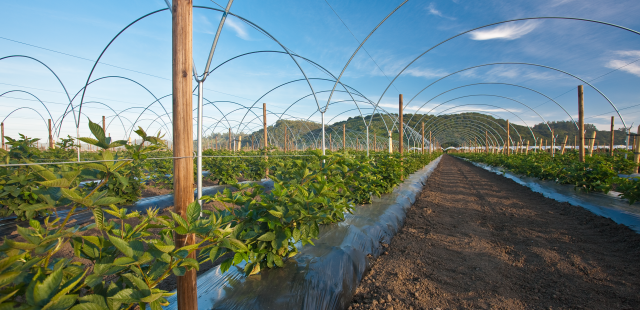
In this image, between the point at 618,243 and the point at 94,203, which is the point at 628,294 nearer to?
the point at 618,243

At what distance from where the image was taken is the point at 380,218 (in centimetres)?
438

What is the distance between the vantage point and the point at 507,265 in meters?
3.21

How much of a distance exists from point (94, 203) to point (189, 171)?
0.57 meters

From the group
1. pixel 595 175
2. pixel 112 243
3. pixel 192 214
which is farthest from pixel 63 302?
pixel 595 175

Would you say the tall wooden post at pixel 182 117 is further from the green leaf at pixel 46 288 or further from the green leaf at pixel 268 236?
the green leaf at pixel 46 288

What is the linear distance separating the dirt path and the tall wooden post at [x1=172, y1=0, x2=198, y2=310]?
148 centimetres

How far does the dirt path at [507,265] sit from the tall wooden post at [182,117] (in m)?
1.48

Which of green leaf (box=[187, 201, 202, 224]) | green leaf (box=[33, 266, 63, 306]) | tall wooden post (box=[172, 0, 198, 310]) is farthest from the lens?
tall wooden post (box=[172, 0, 198, 310])

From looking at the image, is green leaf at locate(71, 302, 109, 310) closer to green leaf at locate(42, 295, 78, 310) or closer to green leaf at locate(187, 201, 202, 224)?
green leaf at locate(42, 295, 78, 310)

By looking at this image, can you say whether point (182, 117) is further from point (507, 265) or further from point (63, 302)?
point (507, 265)

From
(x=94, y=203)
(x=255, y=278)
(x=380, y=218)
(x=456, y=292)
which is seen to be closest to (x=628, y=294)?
(x=456, y=292)

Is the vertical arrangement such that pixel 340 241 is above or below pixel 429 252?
above

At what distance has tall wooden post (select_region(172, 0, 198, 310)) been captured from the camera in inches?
62.8

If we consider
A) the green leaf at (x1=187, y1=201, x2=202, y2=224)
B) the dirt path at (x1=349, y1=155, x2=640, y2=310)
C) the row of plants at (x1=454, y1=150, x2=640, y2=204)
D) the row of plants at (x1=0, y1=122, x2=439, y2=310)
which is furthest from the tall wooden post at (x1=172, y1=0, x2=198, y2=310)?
the row of plants at (x1=454, y1=150, x2=640, y2=204)
